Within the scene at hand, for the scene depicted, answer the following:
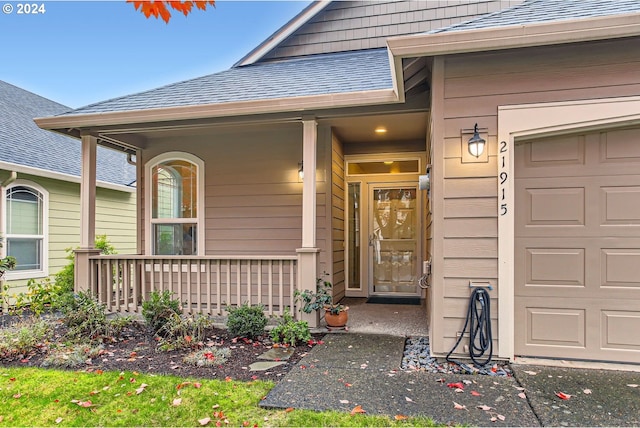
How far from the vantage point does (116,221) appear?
8.98 meters

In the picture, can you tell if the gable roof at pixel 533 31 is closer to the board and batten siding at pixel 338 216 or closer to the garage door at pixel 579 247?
the garage door at pixel 579 247

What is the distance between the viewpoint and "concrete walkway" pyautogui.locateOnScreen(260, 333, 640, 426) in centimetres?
243

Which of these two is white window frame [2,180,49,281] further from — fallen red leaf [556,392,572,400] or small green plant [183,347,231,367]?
fallen red leaf [556,392,572,400]

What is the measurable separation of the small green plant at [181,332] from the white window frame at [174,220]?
1796 millimetres

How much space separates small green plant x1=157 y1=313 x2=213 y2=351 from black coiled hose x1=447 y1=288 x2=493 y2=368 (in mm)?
2498

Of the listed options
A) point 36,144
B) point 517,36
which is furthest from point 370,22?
point 36,144

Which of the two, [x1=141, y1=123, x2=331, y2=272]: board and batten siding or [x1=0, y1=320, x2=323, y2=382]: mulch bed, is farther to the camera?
[x1=141, y1=123, x2=331, y2=272]: board and batten siding

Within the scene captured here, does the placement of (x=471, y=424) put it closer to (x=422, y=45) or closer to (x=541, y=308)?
(x=541, y=308)

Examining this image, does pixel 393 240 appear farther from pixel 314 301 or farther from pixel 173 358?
pixel 173 358

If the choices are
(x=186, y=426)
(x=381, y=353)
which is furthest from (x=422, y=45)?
(x=186, y=426)

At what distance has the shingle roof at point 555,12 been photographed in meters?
3.14

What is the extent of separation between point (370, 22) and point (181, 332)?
218 inches

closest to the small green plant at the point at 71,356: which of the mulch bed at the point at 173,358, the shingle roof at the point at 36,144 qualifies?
the mulch bed at the point at 173,358

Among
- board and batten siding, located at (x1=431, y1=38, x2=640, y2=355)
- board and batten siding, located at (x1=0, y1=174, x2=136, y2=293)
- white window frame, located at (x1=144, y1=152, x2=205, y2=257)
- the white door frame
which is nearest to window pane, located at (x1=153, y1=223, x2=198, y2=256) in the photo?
white window frame, located at (x1=144, y1=152, x2=205, y2=257)
